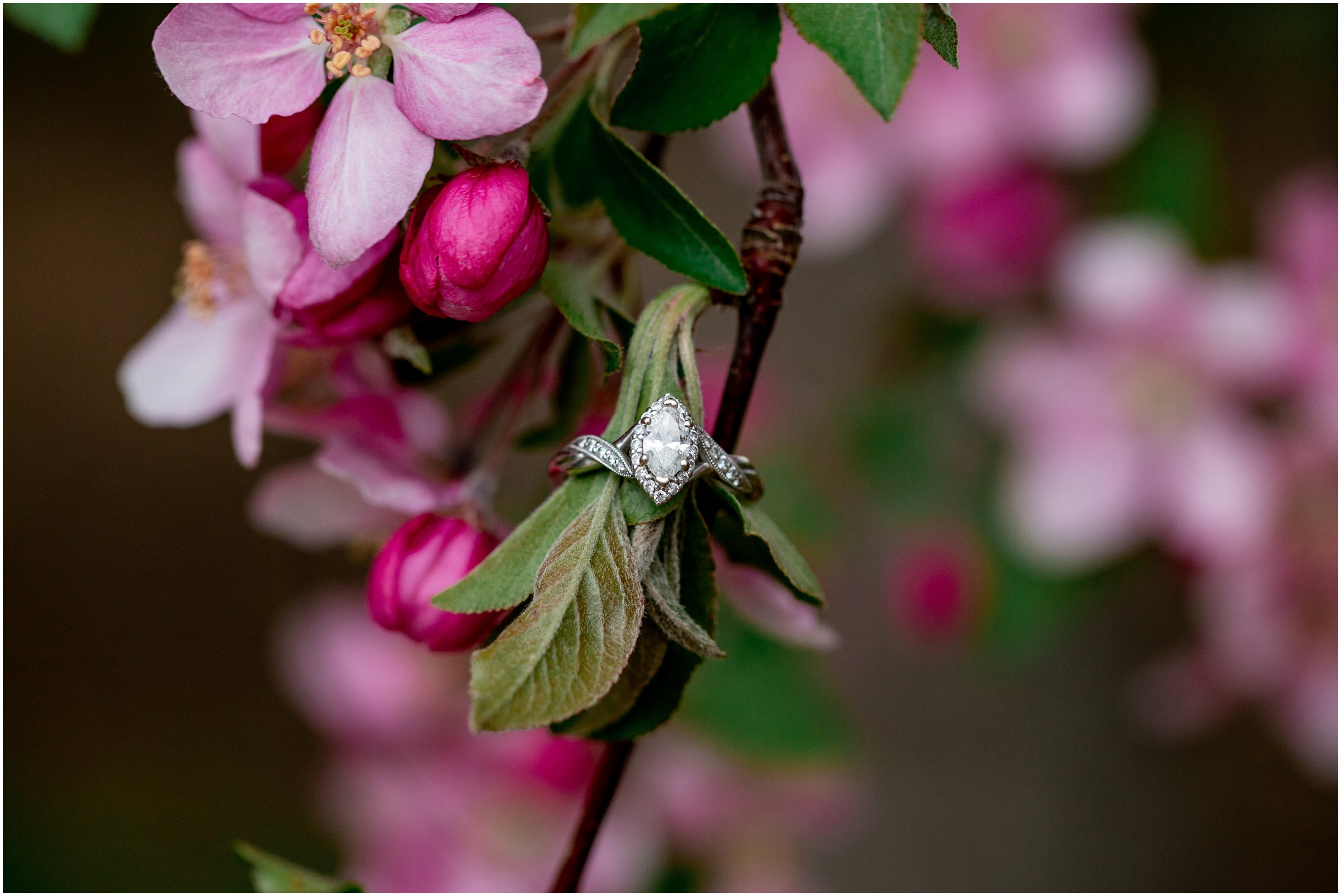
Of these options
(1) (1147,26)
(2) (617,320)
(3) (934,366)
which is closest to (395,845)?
(3) (934,366)

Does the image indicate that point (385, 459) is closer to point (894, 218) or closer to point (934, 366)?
point (934, 366)

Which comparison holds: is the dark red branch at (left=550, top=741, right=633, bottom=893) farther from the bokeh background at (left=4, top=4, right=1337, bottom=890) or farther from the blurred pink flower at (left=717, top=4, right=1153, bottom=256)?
the blurred pink flower at (left=717, top=4, right=1153, bottom=256)

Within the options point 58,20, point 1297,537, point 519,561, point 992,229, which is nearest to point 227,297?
point 58,20

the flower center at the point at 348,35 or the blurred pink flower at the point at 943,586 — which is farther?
the blurred pink flower at the point at 943,586

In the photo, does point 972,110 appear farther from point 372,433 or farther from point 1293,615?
point 372,433

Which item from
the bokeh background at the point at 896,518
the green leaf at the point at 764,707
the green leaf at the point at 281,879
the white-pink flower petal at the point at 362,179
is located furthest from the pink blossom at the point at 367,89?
the green leaf at the point at 764,707

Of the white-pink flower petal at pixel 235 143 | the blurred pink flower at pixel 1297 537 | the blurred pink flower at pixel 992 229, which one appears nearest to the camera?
the white-pink flower petal at pixel 235 143

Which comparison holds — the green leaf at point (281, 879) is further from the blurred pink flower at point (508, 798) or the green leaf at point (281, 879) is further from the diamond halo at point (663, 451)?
the blurred pink flower at point (508, 798)
